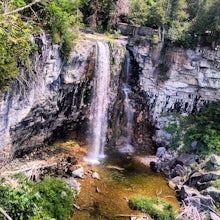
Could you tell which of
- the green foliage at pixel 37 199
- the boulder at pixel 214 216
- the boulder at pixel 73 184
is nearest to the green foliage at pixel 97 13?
the boulder at pixel 73 184

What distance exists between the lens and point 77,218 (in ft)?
37.4

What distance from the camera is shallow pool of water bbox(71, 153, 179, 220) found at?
475 inches

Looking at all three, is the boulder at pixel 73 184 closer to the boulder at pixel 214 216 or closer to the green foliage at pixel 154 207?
the green foliage at pixel 154 207

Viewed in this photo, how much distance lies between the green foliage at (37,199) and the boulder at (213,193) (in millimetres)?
5629

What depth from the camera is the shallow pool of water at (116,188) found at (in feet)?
39.6

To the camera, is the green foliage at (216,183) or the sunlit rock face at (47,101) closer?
the sunlit rock face at (47,101)

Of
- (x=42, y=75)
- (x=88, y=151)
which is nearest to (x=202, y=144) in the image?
(x=88, y=151)

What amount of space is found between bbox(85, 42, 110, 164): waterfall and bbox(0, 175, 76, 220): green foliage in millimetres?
5087

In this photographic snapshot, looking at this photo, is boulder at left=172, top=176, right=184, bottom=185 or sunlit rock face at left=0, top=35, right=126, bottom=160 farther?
boulder at left=172, top=176, right=184, bottom=185

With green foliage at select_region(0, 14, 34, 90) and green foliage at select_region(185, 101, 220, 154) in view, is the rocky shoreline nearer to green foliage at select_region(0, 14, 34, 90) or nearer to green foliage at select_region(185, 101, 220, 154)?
green foliage at select_region(185, 101, 220, 154)

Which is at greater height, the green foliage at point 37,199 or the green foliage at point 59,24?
the green foliage at point 59,24

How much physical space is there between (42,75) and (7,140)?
117 inches

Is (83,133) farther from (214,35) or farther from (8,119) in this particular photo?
(214,35)

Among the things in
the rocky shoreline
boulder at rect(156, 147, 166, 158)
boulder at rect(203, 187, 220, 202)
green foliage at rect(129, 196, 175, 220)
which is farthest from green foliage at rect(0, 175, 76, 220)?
boulder at rect(156, 147, 166, 158)
